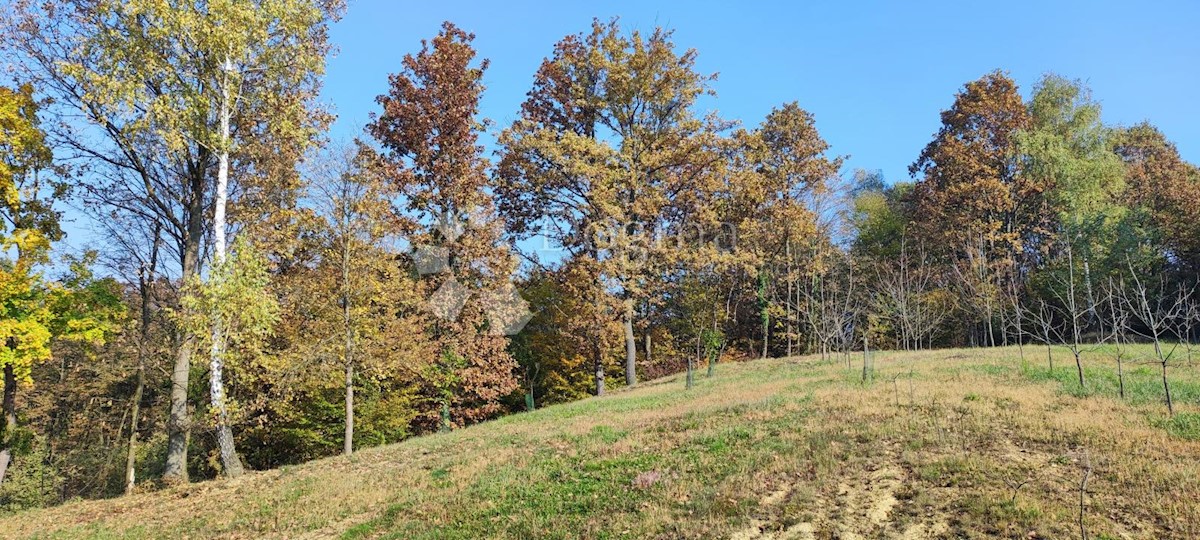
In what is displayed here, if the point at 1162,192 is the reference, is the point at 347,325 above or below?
below

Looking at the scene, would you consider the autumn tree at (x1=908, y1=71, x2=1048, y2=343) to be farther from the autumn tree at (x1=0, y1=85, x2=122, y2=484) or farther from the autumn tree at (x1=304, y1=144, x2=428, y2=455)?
the autumn tree at (x1=0, y1=85, x2=122, y2=484)

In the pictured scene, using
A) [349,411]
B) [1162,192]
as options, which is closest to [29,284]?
[349,411]

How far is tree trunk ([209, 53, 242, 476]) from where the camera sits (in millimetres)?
13812

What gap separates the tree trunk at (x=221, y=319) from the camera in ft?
45.3

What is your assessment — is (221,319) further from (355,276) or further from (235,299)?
(355,276)

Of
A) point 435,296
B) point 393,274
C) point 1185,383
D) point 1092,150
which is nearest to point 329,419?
point 435,296

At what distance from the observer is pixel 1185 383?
1357 cm

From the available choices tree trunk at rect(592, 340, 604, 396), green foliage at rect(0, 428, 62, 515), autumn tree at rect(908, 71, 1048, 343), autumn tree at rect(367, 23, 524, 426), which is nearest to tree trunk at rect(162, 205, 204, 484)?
autumn tree at rect(367, 23, 524, 426)

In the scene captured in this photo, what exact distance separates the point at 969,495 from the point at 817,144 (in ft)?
→ 108

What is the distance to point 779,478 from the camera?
27.8ft

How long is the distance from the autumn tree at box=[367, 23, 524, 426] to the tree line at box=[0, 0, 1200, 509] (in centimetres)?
10

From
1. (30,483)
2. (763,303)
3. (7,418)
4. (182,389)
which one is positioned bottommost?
(30,483)

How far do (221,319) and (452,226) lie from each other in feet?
37.0

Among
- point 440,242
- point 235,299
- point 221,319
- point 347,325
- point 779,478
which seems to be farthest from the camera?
point 440,242
